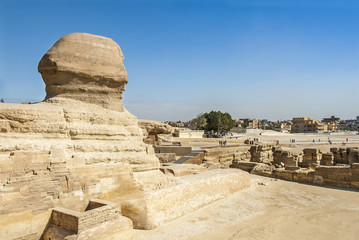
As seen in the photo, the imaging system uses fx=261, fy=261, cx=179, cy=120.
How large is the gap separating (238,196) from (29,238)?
24.6 feet

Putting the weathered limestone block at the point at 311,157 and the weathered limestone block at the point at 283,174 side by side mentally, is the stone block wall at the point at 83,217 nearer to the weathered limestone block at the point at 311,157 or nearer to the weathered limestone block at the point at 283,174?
the weathered limestone block at the point at 283,174

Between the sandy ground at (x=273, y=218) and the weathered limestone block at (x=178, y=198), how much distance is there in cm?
22

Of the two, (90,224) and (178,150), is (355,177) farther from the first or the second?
(90,224)

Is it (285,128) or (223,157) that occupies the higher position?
(285,128)

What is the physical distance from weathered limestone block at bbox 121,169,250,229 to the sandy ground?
8.8 inches

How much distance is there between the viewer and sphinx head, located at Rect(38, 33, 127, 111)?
7605mm

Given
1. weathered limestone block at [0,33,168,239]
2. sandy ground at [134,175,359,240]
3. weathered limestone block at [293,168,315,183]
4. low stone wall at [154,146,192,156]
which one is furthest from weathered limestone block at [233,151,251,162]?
weathered limestone block at [0,33,168,239]

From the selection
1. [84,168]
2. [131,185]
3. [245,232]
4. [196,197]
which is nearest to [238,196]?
[196,197]

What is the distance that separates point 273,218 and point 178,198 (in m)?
3.09

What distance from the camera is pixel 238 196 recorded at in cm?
1043

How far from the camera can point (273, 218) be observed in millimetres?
8219

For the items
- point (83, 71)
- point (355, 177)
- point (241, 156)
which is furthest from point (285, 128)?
point (83, 71)

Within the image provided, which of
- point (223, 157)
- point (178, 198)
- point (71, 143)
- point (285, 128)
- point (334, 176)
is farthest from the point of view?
point (285, 128)

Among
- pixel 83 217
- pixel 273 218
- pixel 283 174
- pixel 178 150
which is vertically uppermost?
pixel 178 150
